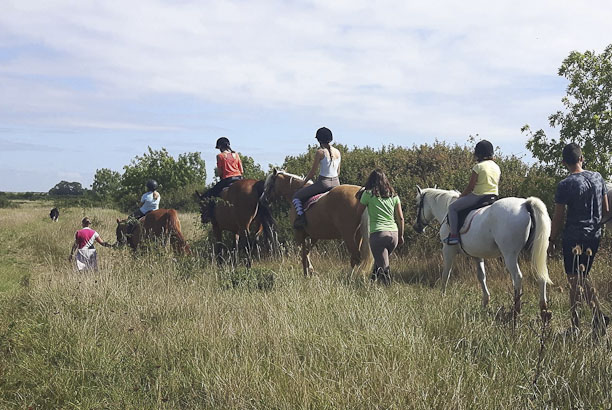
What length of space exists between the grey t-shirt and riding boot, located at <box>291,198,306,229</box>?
5042mm

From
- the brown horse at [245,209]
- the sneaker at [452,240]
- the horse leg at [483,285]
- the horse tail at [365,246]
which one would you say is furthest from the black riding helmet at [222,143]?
the horse leg at [483,285]

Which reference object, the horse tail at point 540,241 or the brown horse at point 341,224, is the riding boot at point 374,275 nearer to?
the brown horse at point 341,224

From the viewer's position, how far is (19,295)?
28.1 ft

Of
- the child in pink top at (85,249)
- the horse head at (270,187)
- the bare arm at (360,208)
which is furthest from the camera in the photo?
the horse head at (270,187)

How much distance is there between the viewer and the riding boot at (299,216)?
10.7 m

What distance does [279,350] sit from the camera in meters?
5.12

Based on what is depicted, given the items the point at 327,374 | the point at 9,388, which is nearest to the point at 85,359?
the point at 9,388

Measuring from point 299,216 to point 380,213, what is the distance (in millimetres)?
2348

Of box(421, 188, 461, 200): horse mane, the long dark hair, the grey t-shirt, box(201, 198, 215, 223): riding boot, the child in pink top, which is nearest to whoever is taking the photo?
the grey t-shirt

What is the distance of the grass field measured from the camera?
13.9 ft

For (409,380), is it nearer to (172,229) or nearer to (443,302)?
(443,302)

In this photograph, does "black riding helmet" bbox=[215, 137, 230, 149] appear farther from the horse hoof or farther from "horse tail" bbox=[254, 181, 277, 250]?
the horse hoof

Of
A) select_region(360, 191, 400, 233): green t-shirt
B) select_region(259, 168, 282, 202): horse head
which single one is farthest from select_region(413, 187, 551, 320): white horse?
select_region(259, 168, 282, 202): horse head

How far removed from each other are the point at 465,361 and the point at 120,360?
333cm
